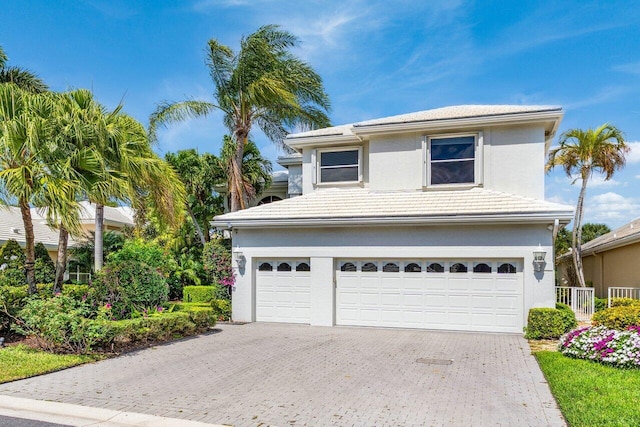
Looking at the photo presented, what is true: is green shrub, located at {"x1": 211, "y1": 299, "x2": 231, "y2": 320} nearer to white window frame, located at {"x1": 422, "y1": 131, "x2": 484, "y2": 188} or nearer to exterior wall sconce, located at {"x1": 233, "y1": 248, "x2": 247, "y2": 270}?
exterior wall sconce, located at {"x1": 233, "y1": 248, "x2": 247, "y2": 270}

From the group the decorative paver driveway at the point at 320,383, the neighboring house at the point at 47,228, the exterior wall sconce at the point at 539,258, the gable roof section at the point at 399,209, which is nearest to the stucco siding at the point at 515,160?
the gable roof section at the point at 399,209

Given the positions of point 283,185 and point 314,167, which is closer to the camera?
point 314,167

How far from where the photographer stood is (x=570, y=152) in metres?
22.9

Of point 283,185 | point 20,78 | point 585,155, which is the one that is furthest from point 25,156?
point 585,155

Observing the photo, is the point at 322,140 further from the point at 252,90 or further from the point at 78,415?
the point at 78,415

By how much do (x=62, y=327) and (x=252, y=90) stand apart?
1151 cm

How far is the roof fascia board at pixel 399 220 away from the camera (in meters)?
12.0

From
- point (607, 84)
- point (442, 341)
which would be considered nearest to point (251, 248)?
point (442, 341)

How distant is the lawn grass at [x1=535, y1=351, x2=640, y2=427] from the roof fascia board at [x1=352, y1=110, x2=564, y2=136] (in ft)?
25.8

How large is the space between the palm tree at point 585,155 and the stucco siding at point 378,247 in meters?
11.5

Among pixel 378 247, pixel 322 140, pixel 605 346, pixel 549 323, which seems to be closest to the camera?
pixel 605 346

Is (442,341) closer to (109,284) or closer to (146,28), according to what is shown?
(109,284)

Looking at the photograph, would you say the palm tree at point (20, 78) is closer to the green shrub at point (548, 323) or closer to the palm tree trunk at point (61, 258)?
the palm tree trunk at point (61, 258)

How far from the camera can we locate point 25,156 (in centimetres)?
1107
